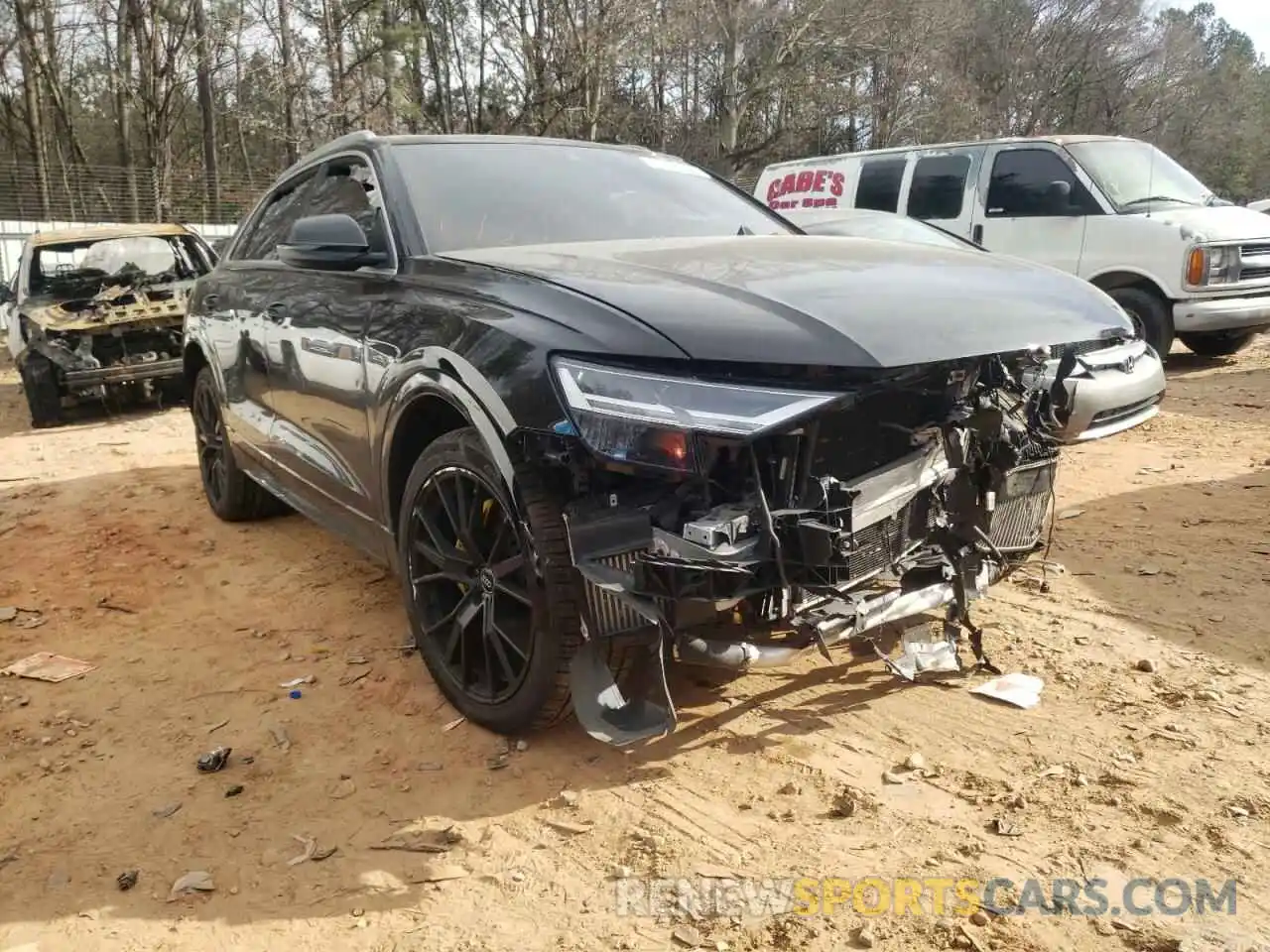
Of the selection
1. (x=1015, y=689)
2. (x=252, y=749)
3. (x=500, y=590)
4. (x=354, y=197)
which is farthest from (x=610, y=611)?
(x=354, y=197)

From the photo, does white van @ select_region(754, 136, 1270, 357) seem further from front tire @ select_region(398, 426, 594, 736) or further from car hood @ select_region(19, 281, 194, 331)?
car hood @ select_region(19, 281, 194, 331)

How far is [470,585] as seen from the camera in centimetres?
294

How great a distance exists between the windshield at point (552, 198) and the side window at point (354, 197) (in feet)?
0.47

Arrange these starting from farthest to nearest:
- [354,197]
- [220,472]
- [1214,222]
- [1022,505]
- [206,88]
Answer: [206,88] → [1214,222] → [220,472] → [354,197] → [1022,505]

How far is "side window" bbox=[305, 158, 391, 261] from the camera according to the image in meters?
3.44

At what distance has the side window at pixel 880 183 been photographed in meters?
10.2

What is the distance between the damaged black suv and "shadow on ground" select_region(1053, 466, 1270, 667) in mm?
939

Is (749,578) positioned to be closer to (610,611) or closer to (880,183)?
(610,611)

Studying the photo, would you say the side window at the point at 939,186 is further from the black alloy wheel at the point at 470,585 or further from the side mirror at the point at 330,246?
the black alloy wheel at the point at 470,585

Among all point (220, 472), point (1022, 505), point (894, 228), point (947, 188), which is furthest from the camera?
point (947, 188)

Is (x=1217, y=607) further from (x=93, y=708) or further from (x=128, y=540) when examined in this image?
(x=128, y=540)

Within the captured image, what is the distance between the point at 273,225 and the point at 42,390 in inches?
201

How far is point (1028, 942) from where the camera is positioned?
2.08m

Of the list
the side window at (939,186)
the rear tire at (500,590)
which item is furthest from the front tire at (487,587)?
the side window at (939,186)
